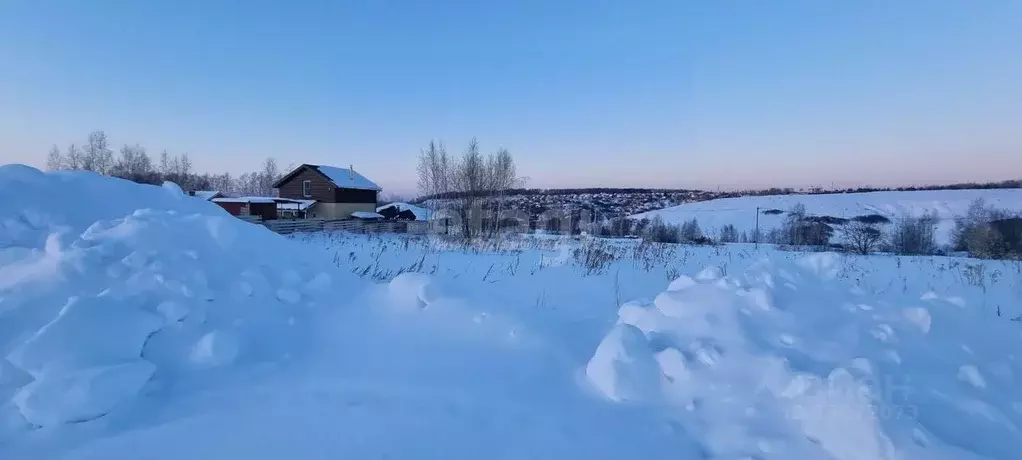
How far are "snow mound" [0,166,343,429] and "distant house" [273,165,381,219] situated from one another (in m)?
28.5

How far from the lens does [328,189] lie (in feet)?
104

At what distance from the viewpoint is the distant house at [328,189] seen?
3148cm

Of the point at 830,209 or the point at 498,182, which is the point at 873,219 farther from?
the point at 498,182

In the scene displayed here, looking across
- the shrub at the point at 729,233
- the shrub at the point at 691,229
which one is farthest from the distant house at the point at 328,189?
the shrub at the point at 729,233

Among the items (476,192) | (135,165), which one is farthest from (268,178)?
(476,192)

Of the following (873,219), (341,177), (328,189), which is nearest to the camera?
(873,219)

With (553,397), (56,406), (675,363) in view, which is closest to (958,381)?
(675,363)

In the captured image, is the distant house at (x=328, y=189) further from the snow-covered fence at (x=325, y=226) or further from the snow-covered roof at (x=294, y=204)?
the snow-covered fence at (x=325, y=226)

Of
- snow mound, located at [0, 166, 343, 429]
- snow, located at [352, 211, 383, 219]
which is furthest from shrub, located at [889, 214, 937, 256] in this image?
snow, located at [352, 211, 383, 219]

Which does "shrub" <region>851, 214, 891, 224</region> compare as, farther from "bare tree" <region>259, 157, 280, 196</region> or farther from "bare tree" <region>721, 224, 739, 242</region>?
"bare tree" <region>259, 157, 280, 196</region>

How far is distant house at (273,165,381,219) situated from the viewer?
3148 centimetres

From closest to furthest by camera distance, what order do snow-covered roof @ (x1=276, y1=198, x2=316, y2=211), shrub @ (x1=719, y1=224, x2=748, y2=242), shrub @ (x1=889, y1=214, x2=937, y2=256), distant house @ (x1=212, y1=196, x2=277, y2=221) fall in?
shrub @ (x1=889, y1=214, x2=937, y2=256)
shrub @ (x1=719, y1=224, x2=748, y2=242)
distant house @ (x1=212, y1=196, x2=277, y2=221)
snow-covered roof @ (x1=276, y1=198, x2=316, y2=211)

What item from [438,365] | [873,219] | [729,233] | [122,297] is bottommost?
[729,233]

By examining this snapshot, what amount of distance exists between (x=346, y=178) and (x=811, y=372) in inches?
1326
